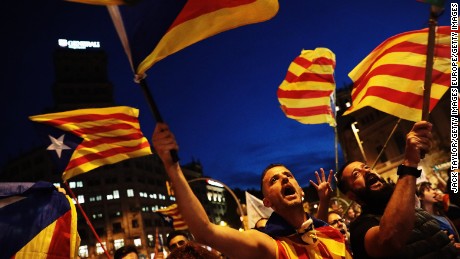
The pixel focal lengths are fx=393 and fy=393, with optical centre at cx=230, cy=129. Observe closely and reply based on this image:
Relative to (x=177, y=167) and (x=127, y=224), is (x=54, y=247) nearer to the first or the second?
(x=177, y=167)

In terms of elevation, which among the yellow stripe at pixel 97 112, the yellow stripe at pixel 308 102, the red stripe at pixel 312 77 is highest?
the red stripe at pixel 312 77

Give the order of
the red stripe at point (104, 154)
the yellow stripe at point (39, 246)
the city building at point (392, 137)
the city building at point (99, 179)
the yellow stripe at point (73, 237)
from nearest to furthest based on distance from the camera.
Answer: the yellow stripe at point (39, 246) < the yellow stripe at point (73, 237) < the red stripe at point (104, 154) < the city building at point (392, 137) < the city building at point (99, 179)

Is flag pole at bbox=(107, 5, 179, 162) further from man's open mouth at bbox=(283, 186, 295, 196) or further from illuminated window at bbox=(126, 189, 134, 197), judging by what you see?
illuminated window at bbox=(126, 189, 134, 197)

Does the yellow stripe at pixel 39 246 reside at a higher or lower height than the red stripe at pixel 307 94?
lower

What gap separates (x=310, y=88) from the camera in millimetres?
9586

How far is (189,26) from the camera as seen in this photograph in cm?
305

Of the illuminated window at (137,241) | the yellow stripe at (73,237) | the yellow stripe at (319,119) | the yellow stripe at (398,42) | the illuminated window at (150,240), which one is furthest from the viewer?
the illuminated window at (150,240)

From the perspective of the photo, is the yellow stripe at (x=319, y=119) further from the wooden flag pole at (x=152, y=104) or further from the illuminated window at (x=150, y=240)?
the illuminated window at (x=150, y=240)

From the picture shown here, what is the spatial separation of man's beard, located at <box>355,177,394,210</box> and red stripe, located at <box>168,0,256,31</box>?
6.71 feet

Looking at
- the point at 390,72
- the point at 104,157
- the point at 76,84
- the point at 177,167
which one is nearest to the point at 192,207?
the point at 177,167

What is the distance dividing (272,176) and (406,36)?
3559 millimetres

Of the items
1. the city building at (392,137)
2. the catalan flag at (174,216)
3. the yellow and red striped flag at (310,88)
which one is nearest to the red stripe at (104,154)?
the yellow and red striped flag at (310,88)

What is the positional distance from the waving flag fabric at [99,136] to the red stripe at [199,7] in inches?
179

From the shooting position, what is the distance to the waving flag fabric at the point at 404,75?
17.6 feet
